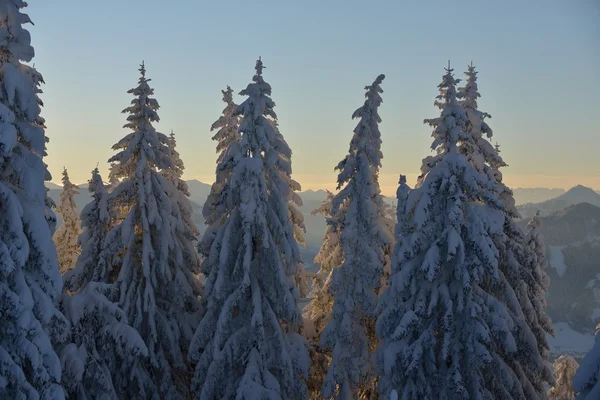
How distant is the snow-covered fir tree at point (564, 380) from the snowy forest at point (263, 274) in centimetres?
1071

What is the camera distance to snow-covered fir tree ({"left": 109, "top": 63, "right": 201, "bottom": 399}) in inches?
909

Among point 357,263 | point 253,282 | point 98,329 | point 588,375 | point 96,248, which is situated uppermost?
point 96,248

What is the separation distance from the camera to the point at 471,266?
19.1 m

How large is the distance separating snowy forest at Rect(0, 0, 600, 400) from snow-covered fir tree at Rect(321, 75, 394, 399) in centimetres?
8

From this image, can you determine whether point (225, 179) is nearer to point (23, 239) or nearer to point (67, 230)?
point (23, 239)

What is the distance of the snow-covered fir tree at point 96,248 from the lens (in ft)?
76.3

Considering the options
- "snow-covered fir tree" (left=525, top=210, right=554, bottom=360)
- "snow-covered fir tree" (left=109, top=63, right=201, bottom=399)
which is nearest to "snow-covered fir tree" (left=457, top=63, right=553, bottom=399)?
"snow-covered fir tree" (left=525, top=210, right=554, bottom=360)

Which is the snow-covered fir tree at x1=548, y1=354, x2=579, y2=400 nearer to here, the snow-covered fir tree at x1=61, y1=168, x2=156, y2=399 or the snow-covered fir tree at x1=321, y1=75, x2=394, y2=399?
the snow-covered fir tree at x1=321, y1=75, x2=394, y2=399

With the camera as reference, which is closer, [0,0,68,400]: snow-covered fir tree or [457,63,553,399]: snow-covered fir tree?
[0,0,68,400]: snow-covered fir tree

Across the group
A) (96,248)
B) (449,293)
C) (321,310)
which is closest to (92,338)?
(96,248)

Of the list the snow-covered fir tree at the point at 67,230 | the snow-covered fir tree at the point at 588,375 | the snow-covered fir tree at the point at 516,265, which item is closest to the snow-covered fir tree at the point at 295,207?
the snow-covered fir tree at the point at 516,265

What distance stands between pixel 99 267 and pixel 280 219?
25.6 ft

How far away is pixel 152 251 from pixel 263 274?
466cm

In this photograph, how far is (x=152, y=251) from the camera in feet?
75.8
